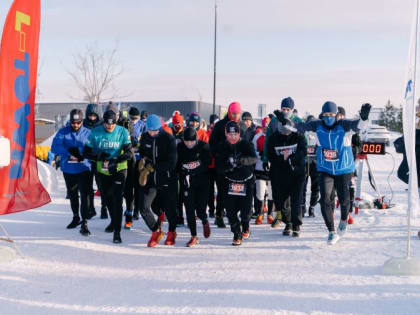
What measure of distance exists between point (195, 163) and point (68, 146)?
2351mm

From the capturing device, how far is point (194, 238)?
6840mm

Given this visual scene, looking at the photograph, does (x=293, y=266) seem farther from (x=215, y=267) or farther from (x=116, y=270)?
(x=116, y=270)

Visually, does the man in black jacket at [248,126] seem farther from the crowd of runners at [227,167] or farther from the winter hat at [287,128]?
the winter hat at [287,128]

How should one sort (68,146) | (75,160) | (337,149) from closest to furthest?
1. (337,149)
2. (75,160)
3. (68,146)

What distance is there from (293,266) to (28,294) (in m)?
3.03

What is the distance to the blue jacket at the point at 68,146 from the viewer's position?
300 inches

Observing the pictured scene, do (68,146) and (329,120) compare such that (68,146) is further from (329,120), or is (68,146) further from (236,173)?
(329,120)

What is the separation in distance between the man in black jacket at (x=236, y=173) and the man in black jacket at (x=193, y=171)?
29 cm

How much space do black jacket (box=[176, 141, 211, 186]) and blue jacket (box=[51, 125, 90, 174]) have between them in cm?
179

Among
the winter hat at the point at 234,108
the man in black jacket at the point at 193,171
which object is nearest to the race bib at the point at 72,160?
the man in black jacket at the point at 193,171

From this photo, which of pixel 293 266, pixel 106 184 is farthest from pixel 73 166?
pixel 293 266

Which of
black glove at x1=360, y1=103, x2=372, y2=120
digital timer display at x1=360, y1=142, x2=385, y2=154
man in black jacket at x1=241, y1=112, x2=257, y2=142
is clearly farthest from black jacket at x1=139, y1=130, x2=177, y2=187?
digital timer display at x1=360, y1=142, x2=385, y2=154

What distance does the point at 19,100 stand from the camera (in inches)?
242

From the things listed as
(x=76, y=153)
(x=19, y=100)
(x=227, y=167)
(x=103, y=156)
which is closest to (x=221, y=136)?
(x=227, y=167)
